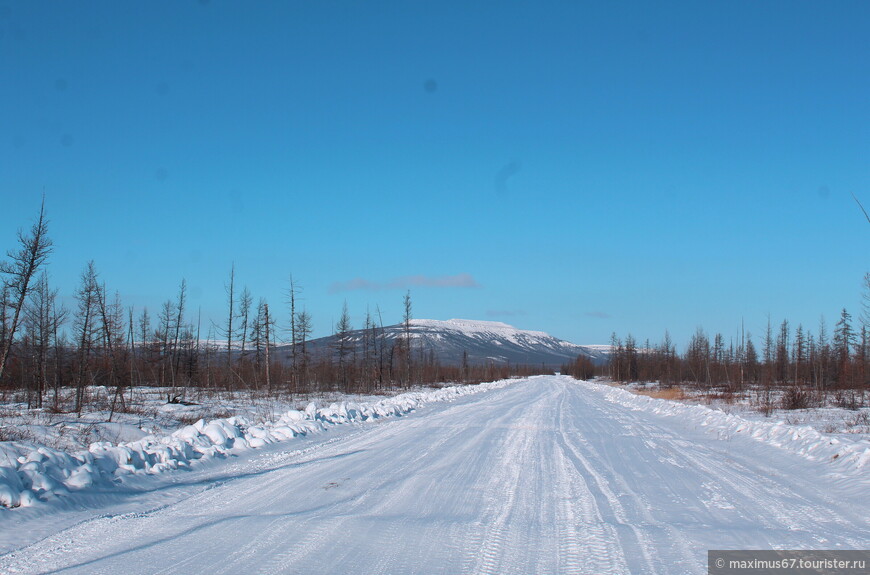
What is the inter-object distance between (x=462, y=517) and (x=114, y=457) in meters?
5.63

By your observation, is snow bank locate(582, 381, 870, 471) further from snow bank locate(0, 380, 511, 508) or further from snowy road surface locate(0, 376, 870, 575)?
snow bank locate(0, 380, 511, 508)

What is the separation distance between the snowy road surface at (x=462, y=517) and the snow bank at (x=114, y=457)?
1.95 ft

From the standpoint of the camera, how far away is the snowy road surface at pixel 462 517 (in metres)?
4.81

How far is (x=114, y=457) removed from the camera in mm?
8648

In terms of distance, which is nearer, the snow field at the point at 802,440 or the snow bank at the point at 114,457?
the snow bank at the point at 114,457

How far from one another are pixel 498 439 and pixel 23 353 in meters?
41.6

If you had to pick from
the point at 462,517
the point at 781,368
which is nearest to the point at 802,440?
the point at 462,517

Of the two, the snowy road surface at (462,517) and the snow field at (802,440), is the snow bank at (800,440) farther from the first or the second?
the snowy road surface at (462,517)

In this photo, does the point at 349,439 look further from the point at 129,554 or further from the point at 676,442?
the point at 129,554

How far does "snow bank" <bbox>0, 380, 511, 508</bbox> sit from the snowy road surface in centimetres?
60

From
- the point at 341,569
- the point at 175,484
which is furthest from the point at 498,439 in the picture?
the point at 341,569

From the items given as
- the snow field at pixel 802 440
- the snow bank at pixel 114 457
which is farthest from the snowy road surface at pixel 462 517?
the snow bank at pixel 114 457

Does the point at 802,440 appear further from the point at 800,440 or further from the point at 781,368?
the point at 781,368

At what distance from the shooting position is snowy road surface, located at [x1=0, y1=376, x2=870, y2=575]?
189 inches
